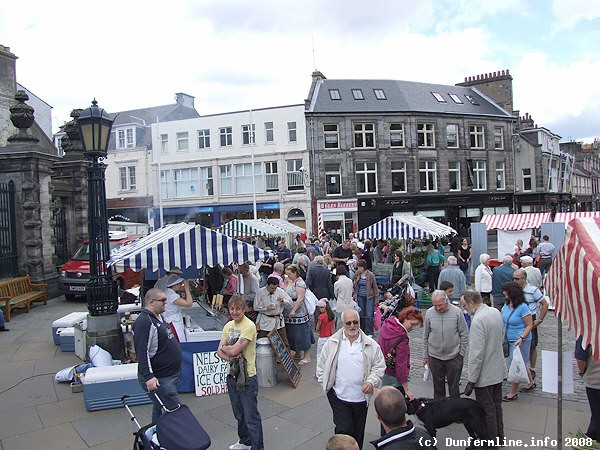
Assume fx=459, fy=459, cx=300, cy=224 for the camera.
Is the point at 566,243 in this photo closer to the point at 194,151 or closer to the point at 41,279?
the point at 41,279

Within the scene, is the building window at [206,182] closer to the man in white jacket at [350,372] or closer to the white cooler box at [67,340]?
the white cooler box at [67,340]

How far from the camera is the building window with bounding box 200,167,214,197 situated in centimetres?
3491

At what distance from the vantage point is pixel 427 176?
3369cm

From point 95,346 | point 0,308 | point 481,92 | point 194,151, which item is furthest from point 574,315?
point 481,92

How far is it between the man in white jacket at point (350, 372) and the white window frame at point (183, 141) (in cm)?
3321

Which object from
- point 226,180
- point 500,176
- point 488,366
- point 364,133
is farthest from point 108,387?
point 500,176

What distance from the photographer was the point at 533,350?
6.82m

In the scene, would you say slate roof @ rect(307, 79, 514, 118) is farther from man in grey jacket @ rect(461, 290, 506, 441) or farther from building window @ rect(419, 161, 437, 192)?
man in grey jacket @ rect(461, 290, 506, 441)

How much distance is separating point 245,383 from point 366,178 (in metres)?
28.9

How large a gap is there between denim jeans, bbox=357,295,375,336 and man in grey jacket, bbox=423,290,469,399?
3766 millimetres

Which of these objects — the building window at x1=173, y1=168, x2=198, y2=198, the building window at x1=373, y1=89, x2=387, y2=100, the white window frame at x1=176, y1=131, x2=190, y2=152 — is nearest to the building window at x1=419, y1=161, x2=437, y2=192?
the building window at x1=373, y1=89, x2=387, y2=100

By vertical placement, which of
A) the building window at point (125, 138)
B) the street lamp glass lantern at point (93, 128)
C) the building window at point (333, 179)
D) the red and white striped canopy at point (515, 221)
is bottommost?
the red and white striped canopy at point (515, 221)

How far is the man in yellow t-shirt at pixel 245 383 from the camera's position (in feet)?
15.4

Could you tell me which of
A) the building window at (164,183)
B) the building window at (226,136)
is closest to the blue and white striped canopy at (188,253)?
the building window at (226,136)
